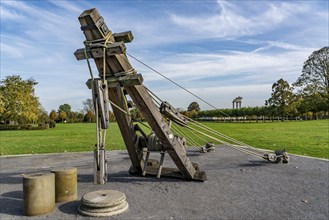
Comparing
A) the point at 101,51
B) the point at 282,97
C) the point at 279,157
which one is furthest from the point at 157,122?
the point at 282,97

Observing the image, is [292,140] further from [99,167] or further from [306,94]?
[306,94]

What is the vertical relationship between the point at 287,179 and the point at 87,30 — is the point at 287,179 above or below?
below

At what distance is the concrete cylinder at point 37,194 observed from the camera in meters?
4.08

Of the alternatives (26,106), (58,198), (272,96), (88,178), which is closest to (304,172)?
(88,178)

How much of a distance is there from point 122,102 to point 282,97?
4875 cm

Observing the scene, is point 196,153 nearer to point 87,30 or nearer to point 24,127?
point 87,30

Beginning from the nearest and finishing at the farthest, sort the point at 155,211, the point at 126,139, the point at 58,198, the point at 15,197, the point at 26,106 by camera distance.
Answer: the point at 155,211
the point at 58,198
the point at 15,197
the point at 126,139
the point at 26,106

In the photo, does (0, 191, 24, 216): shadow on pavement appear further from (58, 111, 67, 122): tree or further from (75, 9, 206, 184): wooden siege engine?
(58, 111, 67, 122): tree

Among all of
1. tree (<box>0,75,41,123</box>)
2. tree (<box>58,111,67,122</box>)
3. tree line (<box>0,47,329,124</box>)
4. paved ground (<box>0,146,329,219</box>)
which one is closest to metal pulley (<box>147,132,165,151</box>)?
paved ground (<box>0,146,329,219</box>)

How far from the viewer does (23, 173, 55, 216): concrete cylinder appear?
4078 mm

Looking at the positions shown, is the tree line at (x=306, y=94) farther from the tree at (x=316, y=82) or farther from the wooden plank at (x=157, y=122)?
the wooden plank at (x=157, y=122)

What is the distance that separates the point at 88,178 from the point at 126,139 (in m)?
1.38

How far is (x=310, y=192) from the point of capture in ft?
17.3

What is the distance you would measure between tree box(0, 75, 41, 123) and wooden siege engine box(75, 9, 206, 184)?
36236 millimetres
